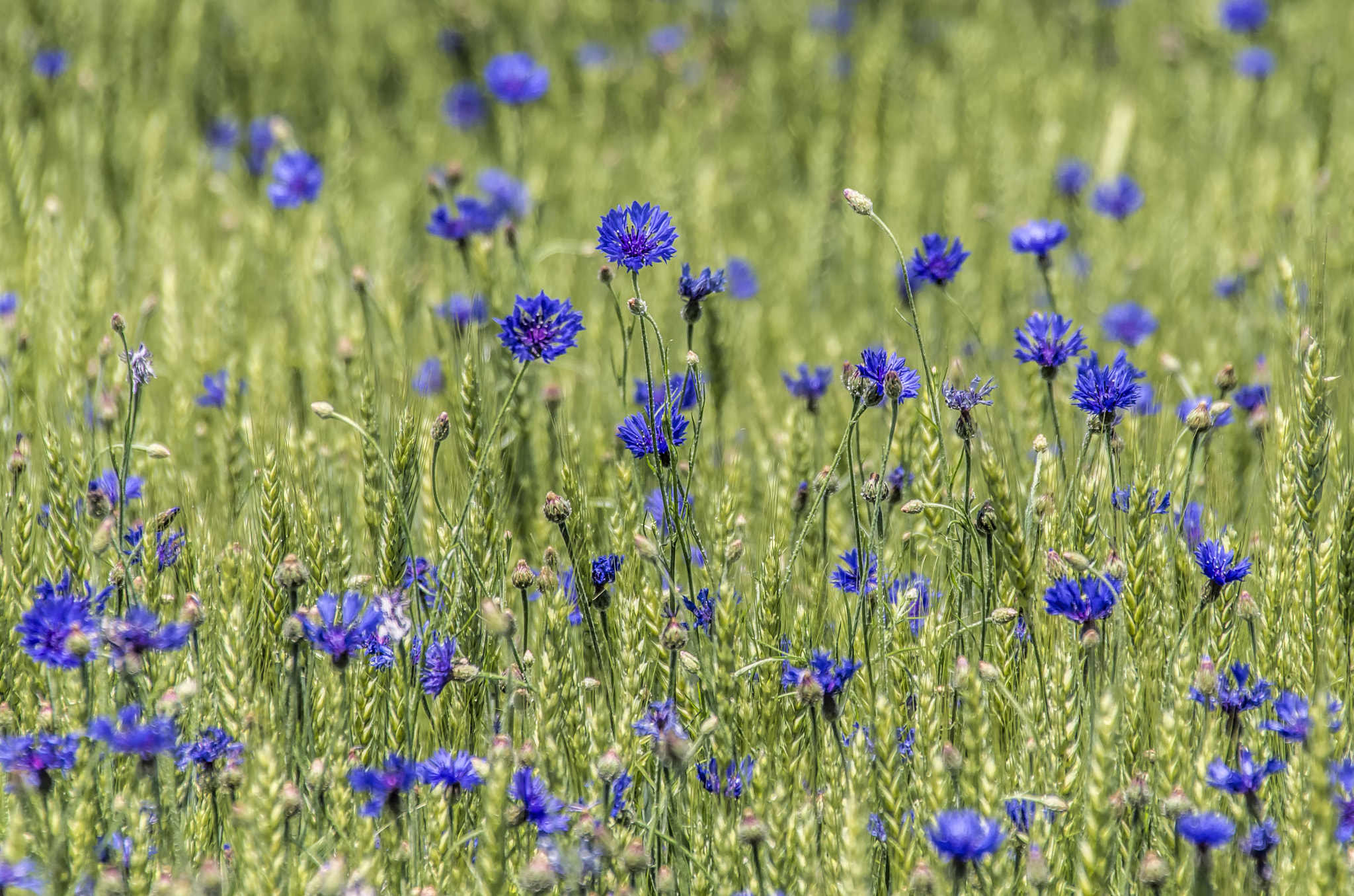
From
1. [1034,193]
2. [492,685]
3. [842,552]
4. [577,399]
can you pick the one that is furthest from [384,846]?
[1034,193]

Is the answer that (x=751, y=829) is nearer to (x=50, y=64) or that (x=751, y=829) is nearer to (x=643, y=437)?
(x=643, y=437)

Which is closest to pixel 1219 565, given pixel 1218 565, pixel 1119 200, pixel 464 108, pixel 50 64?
pixel 1218 565

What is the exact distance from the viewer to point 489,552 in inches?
78.0

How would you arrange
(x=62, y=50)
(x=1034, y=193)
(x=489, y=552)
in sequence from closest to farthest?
(x=489, y=552) → (x=1034, y=193) → (x=62, y=50)

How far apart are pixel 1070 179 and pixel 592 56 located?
7.53ft

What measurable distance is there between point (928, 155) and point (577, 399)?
2209 mm

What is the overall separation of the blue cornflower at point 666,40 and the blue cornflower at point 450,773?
4.20 m

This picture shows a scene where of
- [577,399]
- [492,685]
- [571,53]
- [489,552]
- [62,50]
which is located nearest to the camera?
[492,685]

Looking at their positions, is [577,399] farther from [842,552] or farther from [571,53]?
[571,53]

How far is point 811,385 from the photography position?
2.61m

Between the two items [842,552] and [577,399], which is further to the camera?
[577,399]

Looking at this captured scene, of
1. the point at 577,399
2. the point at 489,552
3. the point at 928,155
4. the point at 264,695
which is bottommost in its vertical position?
the point at 264,695

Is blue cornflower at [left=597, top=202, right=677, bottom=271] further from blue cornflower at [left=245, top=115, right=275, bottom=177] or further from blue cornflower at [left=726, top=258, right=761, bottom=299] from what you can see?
blue cornflower at [left=245, top=115, right=275, bottom=177]

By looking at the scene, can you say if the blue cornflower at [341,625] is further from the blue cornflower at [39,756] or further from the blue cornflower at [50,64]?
the blue cornflower at [50,64]
